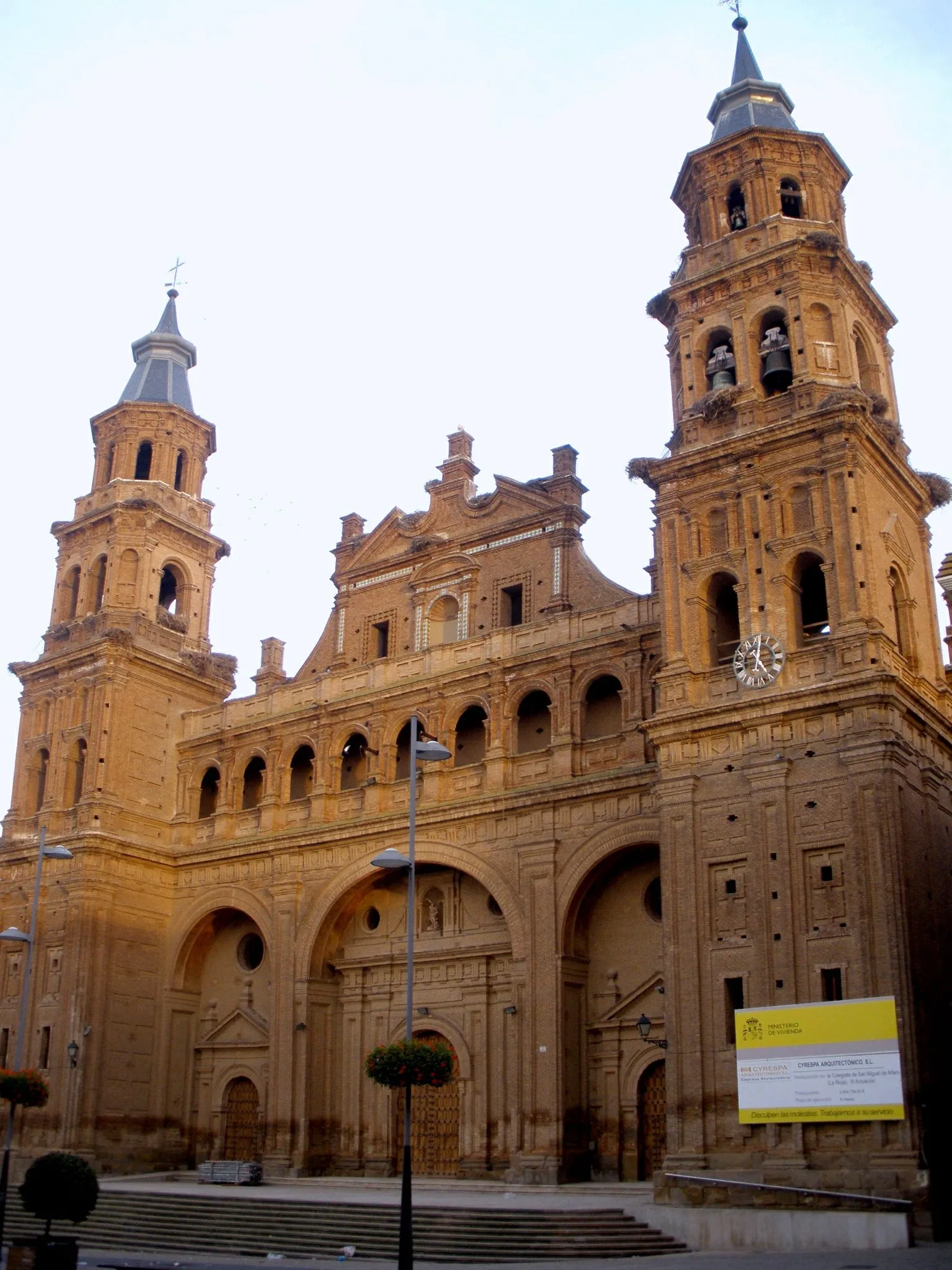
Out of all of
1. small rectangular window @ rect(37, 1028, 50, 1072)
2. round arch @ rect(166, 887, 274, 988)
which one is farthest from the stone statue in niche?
small rectangular window @ rect(37, 1028, 50, 1072)

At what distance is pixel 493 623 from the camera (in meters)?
40.5

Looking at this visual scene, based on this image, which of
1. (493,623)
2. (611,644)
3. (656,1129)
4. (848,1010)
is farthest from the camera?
(493,623)

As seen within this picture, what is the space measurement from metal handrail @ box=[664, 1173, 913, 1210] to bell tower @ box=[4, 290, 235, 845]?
22.9 meters

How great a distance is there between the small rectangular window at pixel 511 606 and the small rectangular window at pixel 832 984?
1572 cm

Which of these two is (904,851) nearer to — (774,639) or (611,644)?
(774,639)

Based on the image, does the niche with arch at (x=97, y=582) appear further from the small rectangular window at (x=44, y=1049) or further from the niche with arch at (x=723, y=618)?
the niche with arch at (x=723, y=618)

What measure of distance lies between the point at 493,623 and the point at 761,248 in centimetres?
1277

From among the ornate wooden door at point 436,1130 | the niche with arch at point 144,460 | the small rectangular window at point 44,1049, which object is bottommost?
the ornate wooden door at point 436,1130

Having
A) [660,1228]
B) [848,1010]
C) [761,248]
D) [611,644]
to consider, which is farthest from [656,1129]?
[761,248]

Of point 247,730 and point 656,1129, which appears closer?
point 656,1129

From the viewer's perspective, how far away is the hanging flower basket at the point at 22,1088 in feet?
97.9

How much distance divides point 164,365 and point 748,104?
24.3 m

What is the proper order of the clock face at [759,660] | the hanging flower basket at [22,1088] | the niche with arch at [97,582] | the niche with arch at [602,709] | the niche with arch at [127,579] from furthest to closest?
the niche with arch at [97,582]
the niche with arch at [127,579]
the niche with arch at [602,709]
the clock face at [759,660]
the hanging flower basket at [22,1088]

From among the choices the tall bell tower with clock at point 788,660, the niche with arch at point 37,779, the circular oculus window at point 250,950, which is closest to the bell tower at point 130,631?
the niche with arch at point 37,779
